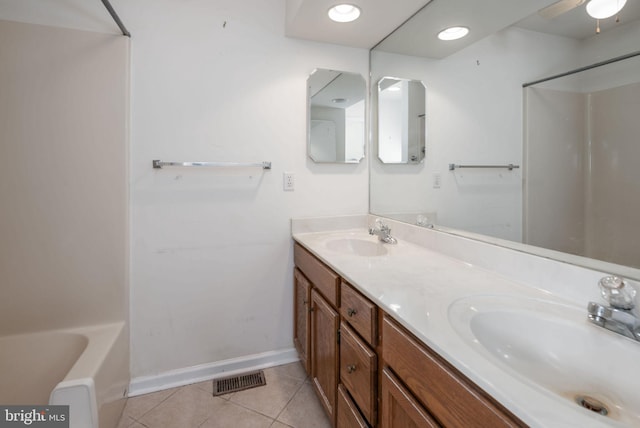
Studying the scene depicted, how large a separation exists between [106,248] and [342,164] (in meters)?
1.44

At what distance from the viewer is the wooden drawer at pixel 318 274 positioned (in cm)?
121

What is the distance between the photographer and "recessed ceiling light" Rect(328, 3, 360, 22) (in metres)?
1.49

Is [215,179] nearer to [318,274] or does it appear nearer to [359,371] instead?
[318,274]

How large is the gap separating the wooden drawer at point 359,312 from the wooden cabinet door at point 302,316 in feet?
1.44

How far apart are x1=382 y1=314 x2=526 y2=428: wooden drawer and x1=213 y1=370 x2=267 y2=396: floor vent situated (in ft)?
3.74

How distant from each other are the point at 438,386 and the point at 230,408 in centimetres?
129

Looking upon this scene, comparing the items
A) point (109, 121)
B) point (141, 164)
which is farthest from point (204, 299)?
point (109, 121)

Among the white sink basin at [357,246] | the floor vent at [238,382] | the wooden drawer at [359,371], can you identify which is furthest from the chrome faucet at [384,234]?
the floor vent at [238,382]

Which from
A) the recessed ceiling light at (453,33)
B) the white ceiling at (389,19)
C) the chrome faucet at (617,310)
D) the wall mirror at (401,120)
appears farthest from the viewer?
the wall mirror at (401,120)

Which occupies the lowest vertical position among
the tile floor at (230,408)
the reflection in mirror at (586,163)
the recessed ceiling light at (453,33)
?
the tile floor at (230,408)

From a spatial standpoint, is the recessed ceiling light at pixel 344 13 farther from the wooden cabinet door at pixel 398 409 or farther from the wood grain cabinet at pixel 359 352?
the wooden cabinet door at pixel 398 409

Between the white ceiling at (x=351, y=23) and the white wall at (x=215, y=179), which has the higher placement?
the white ceiling at (x=351, y=23)

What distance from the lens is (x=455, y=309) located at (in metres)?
0.80

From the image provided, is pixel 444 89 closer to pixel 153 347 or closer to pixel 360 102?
pixel 360 102
